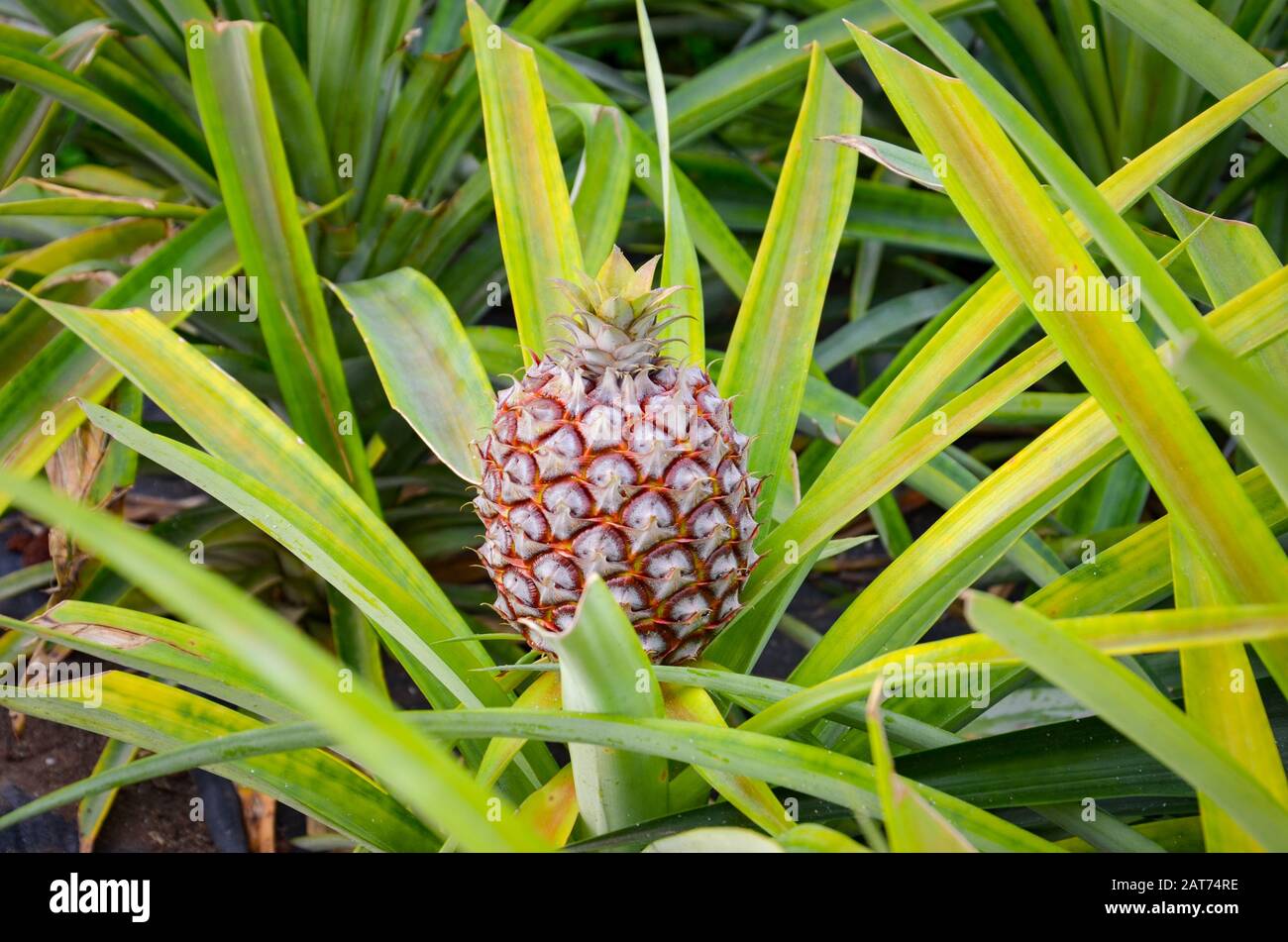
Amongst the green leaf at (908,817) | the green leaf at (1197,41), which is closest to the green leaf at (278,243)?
the green leaf at (908,817)

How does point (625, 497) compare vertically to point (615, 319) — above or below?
below

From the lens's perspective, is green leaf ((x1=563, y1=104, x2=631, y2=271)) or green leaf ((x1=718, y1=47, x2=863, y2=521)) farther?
green leaf ((x1=563, y1=104, x2=631, y2=271))

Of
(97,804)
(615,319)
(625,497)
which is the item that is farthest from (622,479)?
(97,804)

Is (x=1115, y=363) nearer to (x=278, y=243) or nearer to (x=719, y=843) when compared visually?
(x=719, y=843)

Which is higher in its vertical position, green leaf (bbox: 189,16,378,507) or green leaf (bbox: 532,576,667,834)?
green leaf (bbox: 189,16,378,507)

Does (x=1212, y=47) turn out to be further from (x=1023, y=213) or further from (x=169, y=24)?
(x=169, y=24)

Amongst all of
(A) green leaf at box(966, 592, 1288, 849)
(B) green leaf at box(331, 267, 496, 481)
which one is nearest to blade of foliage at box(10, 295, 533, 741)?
(B) green leaf at box(331, 267, 496, 481)

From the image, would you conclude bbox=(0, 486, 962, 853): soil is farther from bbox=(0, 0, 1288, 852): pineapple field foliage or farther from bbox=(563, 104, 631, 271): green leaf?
bbox=(563, 104, 631, 271): green leaf

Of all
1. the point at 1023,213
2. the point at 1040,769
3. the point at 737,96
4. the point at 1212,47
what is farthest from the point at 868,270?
the point at 1040,769
